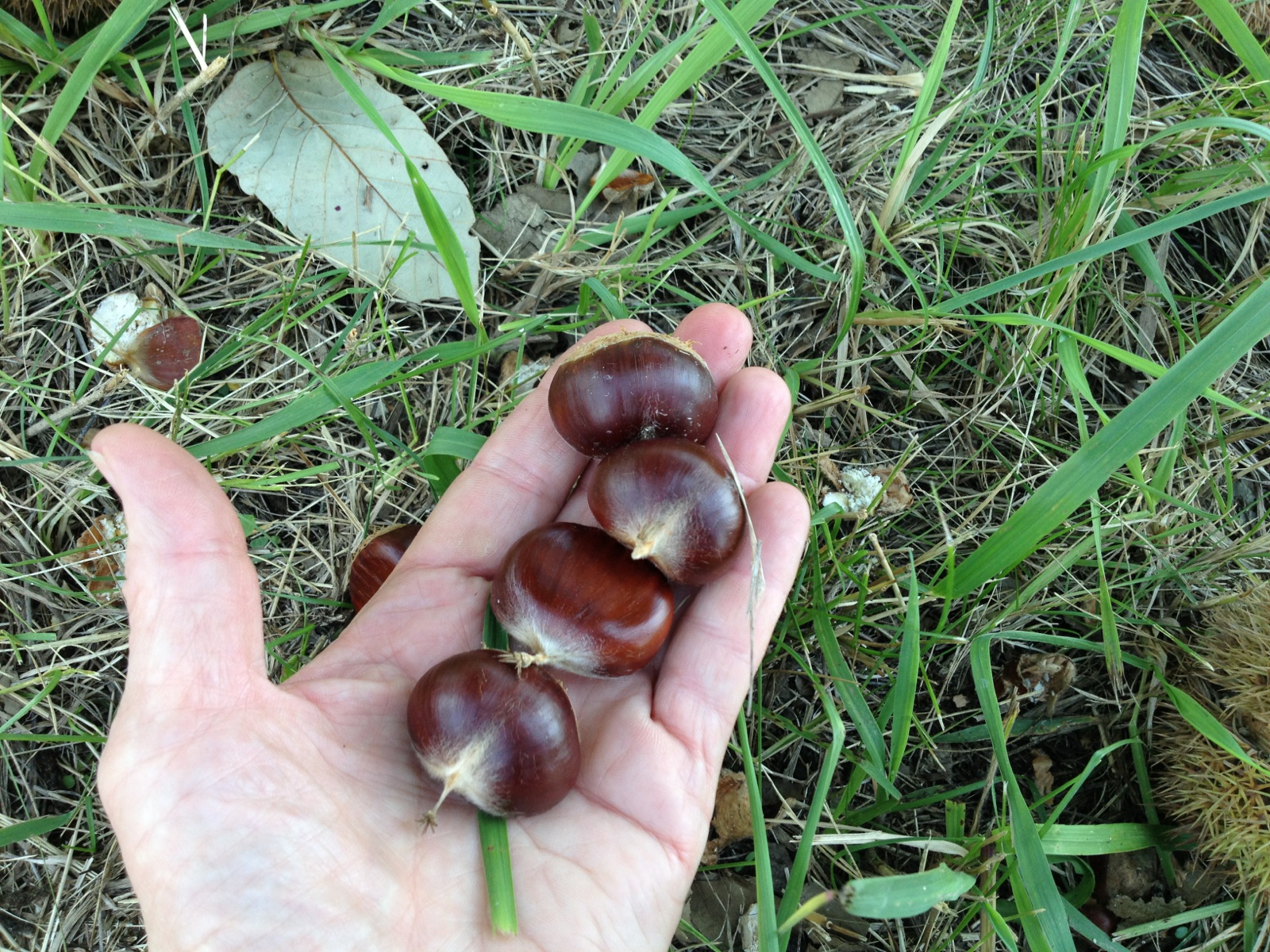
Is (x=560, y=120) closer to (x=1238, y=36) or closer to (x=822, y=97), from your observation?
(x=822, y=97)

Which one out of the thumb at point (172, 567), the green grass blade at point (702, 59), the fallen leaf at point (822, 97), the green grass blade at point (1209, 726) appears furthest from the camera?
the fallen leaf at point (822, 97)

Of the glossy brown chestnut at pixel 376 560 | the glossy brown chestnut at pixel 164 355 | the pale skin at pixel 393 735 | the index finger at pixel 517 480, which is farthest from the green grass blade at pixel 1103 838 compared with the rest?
the glossy brown chestnut at pixel 164 355

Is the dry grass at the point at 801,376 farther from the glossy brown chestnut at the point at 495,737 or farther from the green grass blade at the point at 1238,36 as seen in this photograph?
the glossy brown chestnut at the point at 495,737

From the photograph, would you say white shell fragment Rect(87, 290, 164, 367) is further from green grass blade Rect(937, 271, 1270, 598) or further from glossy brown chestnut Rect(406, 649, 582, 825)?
green grass blade Rect(937, 271, 1270, 598)

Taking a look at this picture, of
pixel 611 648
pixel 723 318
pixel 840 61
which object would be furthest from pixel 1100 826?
pixel 840 61

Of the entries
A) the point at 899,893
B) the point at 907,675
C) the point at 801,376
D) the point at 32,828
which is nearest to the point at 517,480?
the point at 801,376

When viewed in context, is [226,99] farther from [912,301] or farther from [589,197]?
[912,301]
